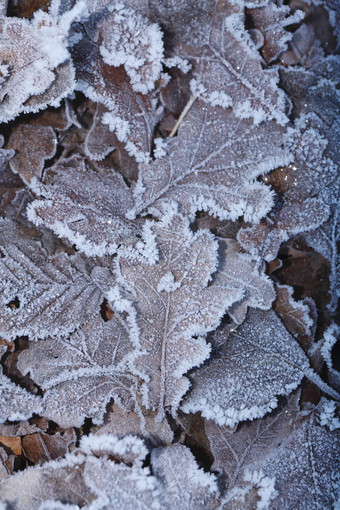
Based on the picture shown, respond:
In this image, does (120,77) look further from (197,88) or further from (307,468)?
(307,468)

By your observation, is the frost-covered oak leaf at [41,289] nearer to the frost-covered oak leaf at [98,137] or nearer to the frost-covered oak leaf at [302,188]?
the frost-covered oak leaf at [98,137]

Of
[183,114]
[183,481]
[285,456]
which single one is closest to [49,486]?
[183,481]

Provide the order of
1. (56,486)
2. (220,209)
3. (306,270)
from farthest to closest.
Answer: (306,270), (220,209), (56,486)

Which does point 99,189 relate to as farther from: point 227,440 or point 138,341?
point 227,440

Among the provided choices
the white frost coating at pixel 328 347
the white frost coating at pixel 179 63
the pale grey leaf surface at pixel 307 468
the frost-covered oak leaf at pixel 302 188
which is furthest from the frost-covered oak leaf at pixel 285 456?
the white frost coating at pixel 179 63

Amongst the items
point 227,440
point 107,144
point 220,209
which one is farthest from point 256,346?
point 107,144

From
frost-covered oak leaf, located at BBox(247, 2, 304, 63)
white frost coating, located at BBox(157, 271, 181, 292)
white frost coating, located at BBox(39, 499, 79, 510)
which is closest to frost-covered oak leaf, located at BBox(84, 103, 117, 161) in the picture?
white frost coating, located at BBox(157, 271, 181, 292)

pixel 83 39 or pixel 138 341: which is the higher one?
pixel 83 39
